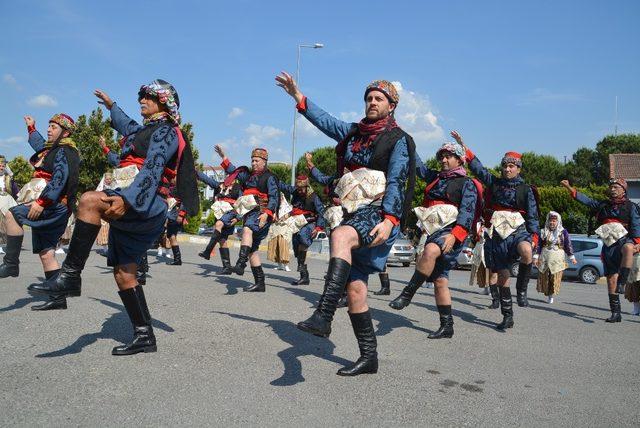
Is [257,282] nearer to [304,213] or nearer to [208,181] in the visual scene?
[304,213]

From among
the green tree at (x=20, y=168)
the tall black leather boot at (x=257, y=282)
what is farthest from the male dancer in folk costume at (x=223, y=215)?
the green tree at (x=20, y=168)

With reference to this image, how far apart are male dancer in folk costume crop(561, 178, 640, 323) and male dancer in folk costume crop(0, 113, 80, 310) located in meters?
7.00

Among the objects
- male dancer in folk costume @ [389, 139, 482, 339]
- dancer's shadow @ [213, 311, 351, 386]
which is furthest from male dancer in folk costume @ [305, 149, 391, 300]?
dancer's shadow @ [213, 311, 351, 386]

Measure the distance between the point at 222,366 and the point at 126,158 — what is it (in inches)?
71.2

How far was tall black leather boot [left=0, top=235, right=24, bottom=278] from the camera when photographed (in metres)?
5.51

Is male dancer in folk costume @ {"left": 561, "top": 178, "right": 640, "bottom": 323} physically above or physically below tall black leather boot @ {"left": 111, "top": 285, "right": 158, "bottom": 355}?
above

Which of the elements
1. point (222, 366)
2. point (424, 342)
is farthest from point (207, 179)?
point (222, 366)

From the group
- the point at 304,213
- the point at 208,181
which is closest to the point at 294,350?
the point at 304,213

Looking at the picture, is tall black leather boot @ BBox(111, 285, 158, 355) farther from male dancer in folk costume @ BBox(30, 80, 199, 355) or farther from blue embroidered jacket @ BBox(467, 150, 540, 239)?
blue embroidered jacket @ BBox(467, 150, 540, 239)

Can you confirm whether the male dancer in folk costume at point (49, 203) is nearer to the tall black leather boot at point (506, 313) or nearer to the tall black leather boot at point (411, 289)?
the tall black leather boot at point (411, 289)

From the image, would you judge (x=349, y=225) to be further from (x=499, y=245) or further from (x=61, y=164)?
(x=499, y=245)

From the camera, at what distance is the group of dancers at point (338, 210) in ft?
12.1

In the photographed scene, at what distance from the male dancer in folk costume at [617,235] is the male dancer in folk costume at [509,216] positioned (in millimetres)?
1691

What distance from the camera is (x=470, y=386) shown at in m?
3.76
